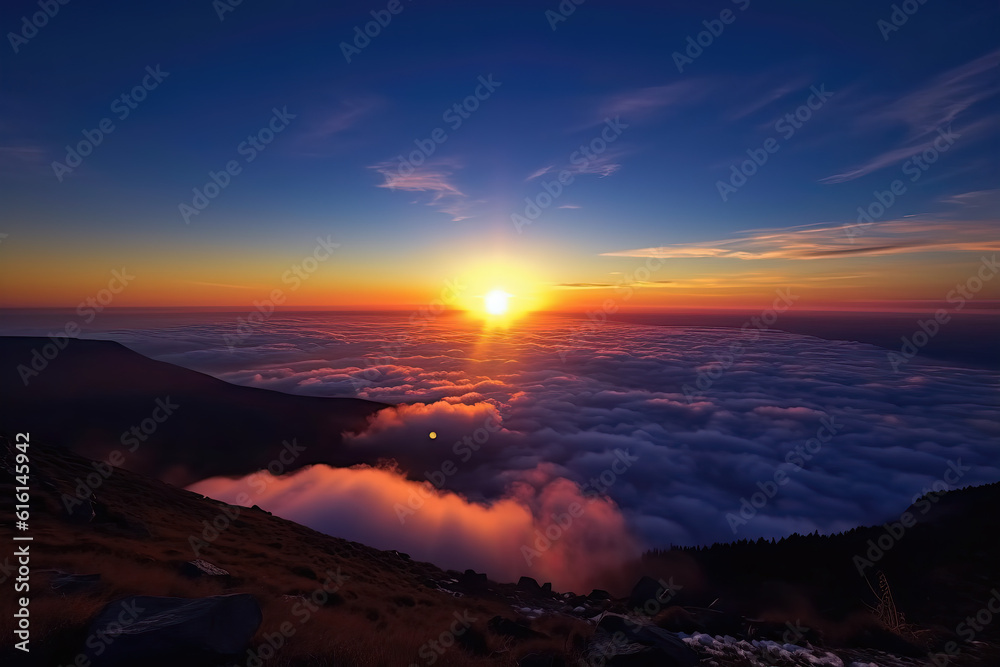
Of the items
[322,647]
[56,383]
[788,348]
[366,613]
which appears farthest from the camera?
[788,348]

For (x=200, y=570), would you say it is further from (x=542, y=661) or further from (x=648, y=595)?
(x=648, y=595)

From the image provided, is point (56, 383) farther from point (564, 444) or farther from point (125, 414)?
point (564, 444)

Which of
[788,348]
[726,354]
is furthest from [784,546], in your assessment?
[788,348]

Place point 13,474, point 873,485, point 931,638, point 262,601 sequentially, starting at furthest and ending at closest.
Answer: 1. point 873,485
2. point 13,474
3. point 931,638
4. point 262,601

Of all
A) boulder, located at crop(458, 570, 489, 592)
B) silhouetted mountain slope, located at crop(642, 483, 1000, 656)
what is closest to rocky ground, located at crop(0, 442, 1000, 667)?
boulder, located at crop(458, 570, 489, 592)

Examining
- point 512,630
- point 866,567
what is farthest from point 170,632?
point 866,567

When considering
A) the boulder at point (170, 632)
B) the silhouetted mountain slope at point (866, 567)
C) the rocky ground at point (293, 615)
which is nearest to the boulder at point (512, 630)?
the rocky ground at point (293, 615)
